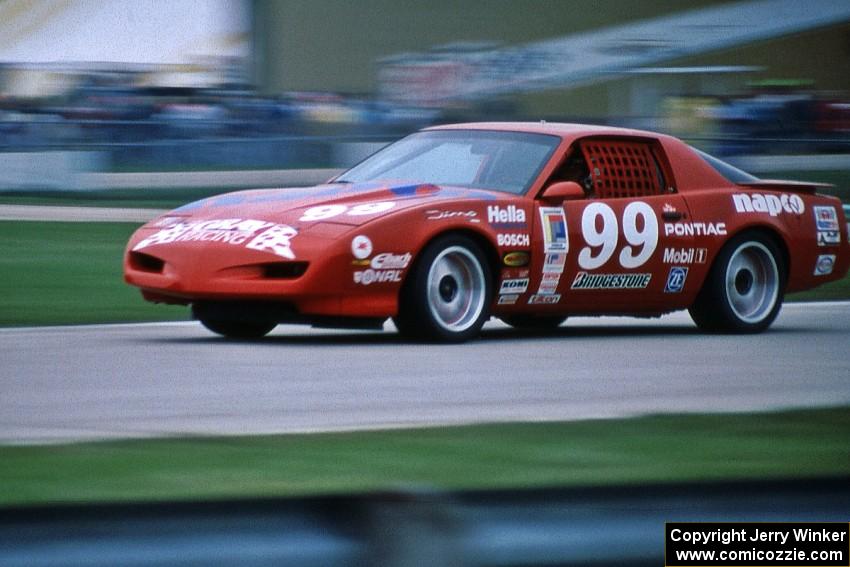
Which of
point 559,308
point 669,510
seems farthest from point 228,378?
point 669,510

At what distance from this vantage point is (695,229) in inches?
395

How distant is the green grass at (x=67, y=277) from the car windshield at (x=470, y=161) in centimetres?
190

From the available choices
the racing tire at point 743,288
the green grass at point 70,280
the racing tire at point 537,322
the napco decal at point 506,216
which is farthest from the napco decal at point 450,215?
the green grass at point 70,280

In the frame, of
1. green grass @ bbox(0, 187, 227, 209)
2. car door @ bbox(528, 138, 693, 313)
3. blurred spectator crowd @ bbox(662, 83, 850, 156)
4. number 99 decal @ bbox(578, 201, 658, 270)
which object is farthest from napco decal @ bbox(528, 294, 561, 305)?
blurred spectator crowd @ bbox(662, 83, 850, 156)

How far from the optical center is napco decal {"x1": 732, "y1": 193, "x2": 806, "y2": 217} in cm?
Result: 1035

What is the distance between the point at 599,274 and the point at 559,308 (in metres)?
0.30

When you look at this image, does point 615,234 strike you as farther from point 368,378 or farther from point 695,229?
point 368,378

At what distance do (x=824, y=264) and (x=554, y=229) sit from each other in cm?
234

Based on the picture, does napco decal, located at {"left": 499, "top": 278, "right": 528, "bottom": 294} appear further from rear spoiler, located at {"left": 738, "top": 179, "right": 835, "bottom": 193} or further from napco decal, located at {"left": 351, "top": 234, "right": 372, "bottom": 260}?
rear spoiler, located at {"left": 738, "top": 179, "right": 835, "bottom": 193}

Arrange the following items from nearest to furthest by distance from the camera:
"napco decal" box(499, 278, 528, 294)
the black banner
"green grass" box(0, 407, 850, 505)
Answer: the black banner < "green grass" box(0, 407, 850, 505) < "napco decal" box(499, 278, 528, 294)

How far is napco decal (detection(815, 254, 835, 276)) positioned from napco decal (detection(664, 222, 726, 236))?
93 centimetres

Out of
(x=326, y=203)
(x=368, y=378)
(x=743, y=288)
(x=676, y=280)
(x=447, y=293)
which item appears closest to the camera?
(x=368, y=378)

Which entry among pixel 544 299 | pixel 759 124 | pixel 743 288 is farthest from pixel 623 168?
pixel 759 124

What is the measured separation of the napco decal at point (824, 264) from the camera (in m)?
10.8
